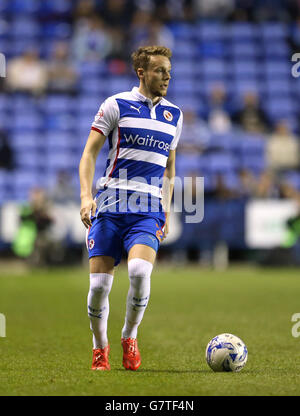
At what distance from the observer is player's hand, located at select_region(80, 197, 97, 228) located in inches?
189

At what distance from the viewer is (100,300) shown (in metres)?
4.96

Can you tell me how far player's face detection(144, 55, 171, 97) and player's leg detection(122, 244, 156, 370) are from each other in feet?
3.43

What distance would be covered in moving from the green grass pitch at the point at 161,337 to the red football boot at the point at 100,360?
8 cm

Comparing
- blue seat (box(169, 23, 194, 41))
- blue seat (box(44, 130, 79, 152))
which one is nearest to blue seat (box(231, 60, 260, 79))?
blue seat (box(169, 23, 194, 41))

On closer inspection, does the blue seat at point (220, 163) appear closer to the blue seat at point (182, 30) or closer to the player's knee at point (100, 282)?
the blue seat at point (182, 30)

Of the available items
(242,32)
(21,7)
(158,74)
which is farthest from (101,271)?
(21,7)

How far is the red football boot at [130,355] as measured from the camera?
4988 mm

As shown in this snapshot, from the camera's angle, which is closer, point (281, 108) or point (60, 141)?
point (60, 141)

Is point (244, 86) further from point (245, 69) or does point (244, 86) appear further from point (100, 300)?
point (100, 300)

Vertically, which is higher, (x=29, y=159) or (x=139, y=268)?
(x=29, y=159)

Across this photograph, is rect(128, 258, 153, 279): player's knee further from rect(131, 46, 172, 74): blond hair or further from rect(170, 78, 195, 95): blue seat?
rect(170, 78, 195, 95): blue seat

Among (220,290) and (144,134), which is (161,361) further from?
(220,290)

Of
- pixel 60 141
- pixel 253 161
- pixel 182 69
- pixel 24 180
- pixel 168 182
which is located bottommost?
pixel 168 182

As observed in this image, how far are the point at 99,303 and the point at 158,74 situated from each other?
1527 mm
